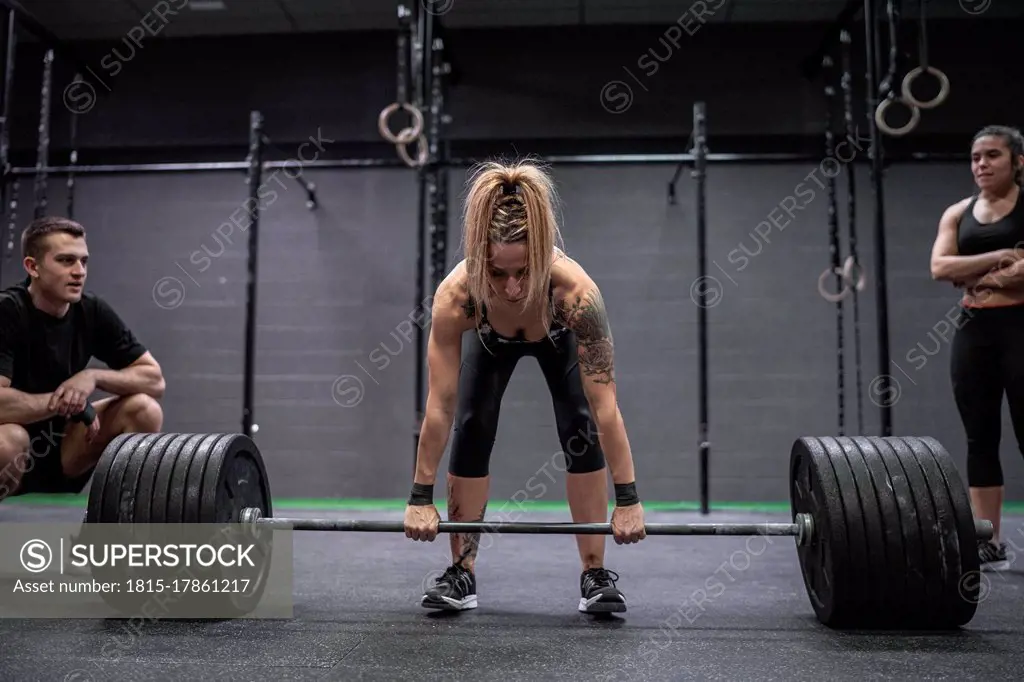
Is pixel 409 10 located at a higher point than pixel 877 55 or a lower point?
higher

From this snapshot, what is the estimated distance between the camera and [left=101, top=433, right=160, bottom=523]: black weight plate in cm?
187

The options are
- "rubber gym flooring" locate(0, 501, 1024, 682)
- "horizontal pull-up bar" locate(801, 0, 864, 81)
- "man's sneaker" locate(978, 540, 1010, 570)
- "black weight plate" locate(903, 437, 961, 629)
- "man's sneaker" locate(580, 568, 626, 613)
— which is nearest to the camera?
"rubber gym flooring" locate(0, 501, 1024, 682)

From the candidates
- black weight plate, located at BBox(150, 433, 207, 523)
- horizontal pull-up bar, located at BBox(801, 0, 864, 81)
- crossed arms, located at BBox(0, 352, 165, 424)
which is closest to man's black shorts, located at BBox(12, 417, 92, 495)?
crossed arms, located at BBox(0, 352, 165, 424)

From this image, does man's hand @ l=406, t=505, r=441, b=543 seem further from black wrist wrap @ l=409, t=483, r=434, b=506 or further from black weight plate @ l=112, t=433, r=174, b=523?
black weight plate @ l=112, t=433, r=174, b=523

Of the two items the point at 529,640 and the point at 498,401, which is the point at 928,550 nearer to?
the point at 529,640

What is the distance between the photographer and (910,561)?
1.67 meters

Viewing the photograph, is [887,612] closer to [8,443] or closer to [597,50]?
[8,443]

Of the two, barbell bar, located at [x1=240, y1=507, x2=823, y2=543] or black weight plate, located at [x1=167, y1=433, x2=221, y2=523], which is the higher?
black weight plate, located at [x1=167, y1=433, x2=221, y2=523]

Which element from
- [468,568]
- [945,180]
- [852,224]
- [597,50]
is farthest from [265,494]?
[945,180]

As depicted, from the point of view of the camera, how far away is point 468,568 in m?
2.08

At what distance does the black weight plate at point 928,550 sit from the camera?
1.67 metres

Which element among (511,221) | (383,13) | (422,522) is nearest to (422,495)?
(422,522)

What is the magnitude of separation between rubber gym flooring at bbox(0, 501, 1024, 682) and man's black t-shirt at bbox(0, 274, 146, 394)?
32.0 inches

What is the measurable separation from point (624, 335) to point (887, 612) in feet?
10.1
